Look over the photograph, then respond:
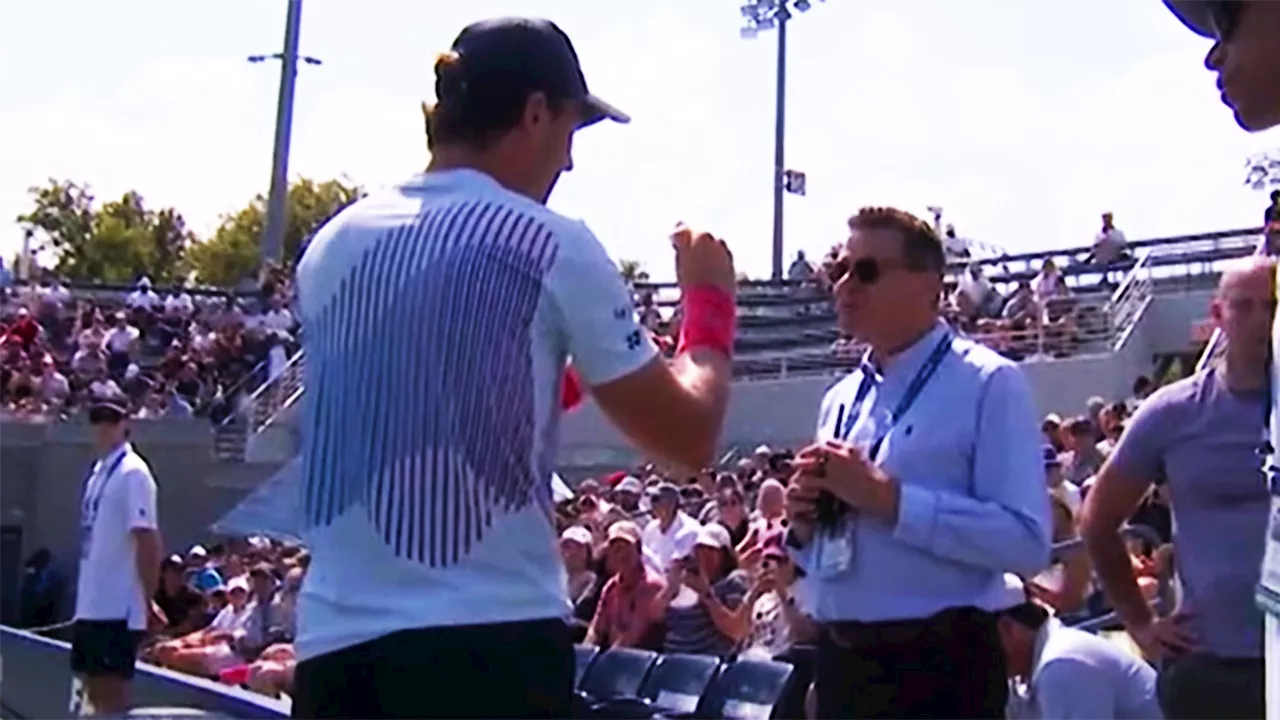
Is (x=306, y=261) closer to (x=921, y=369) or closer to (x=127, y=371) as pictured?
(x=921, y=369)

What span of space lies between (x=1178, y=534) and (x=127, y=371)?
73.3 ft

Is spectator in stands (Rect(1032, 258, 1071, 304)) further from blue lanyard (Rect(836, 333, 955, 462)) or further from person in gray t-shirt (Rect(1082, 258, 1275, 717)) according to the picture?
blue lanyard (Rect(836, 333, 955, 462))

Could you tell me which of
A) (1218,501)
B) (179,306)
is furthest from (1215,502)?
(179,306)

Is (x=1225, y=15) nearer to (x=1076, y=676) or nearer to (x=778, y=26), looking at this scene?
(x=1076, y=676)

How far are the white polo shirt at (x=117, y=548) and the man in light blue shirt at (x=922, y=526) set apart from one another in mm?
5802

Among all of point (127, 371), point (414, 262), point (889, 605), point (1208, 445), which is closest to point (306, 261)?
point (414, 262)

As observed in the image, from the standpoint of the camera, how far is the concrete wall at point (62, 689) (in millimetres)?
7676

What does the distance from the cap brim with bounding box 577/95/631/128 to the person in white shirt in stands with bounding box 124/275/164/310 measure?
26369 millimetres

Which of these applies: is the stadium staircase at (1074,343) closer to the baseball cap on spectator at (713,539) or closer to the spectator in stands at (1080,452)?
the spectator in stands at (1080,452)

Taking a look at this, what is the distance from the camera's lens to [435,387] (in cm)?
264

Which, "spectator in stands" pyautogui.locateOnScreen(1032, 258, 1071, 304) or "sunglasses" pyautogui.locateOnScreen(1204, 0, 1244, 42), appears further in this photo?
"spectator in stands" pyautogui.locateOnScreen(1032, 258, 1071, 304)

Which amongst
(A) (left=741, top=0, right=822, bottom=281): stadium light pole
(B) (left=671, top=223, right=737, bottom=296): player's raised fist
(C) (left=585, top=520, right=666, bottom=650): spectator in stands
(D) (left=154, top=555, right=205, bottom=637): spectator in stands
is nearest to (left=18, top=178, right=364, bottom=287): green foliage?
(A) (left=741, top=0, right=822, bottom=281): stadium light pole

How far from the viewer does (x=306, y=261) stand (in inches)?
115

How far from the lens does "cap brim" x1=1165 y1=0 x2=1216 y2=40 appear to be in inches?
81.0
